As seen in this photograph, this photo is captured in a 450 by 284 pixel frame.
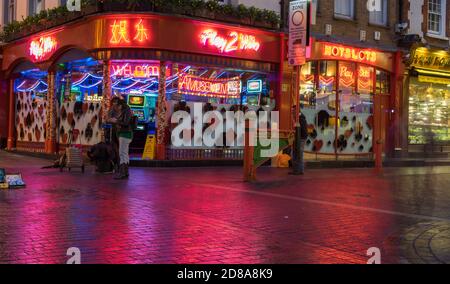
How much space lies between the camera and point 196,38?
16938mm

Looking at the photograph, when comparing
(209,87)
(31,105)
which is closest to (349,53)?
(209,87)

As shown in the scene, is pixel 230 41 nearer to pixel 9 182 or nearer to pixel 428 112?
pixel 9 182

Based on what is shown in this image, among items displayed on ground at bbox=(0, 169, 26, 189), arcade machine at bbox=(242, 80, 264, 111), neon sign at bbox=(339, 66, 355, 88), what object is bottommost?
items displayed on ground at bbox=(0, 169, 26, 189)

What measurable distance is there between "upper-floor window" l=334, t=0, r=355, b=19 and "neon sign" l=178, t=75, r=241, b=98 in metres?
5.38

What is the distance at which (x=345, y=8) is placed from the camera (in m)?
21.5


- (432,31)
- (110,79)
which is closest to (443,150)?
(432,31)

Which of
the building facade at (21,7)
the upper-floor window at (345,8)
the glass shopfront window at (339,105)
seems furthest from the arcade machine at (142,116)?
the upper-floor window at (345,8)

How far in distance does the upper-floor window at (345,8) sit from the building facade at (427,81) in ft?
9.18

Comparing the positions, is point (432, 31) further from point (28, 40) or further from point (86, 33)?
point (28, 40)

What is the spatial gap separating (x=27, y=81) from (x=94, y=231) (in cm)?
1760

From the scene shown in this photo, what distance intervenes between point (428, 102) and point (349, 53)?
5.62 metres

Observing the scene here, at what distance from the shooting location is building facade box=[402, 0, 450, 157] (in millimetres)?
23109

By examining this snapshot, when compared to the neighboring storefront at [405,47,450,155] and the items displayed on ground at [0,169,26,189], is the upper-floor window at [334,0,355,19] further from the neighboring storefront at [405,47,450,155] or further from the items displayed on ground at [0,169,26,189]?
the items displayed on ground at [0,169,26,189]

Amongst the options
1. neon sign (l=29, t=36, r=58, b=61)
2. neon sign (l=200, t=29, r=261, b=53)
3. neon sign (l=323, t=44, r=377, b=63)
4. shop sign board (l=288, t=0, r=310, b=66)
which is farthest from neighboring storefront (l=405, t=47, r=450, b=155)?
neon sign (l=29, t=36, r=58, b=61)
